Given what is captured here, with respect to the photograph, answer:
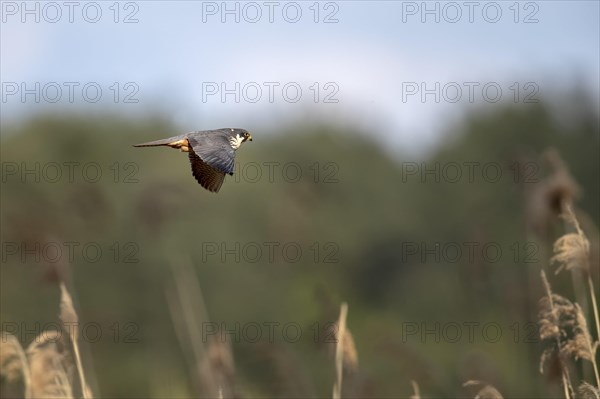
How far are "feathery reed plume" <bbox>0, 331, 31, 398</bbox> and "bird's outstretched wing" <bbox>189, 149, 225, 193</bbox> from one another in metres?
1.48

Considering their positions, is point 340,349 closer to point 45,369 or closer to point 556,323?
point 556,323

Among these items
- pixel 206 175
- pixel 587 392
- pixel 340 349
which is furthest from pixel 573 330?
pixel 206 175

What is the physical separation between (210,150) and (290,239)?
947 centimetres

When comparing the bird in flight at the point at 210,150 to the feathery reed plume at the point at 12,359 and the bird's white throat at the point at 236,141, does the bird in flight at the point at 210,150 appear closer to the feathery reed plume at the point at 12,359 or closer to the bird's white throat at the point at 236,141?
the bird's white throat at the point at 236,141

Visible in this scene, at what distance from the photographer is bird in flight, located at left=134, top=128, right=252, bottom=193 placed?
256 inches

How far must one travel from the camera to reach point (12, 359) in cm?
697

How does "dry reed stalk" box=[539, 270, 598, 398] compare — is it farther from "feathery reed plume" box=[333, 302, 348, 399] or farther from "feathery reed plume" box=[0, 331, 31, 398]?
"feathery reed plume" box=[0, 331, 31, 398]

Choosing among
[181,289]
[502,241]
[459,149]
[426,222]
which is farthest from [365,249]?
[181,289]

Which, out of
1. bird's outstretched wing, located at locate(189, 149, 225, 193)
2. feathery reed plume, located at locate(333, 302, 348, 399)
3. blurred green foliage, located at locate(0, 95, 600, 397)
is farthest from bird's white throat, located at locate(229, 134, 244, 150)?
blurred green foliage, located at locate(0, 95, 600, 397)

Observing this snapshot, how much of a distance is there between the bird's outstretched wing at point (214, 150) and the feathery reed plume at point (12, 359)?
1573mm

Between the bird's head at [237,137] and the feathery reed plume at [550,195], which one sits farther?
the feathery reed plume at [550,195]

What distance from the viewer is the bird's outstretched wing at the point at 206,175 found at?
22.9 ft

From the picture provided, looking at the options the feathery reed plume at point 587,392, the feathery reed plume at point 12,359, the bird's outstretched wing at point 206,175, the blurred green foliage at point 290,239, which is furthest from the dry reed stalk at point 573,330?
the blurred green foliage at point 290,239

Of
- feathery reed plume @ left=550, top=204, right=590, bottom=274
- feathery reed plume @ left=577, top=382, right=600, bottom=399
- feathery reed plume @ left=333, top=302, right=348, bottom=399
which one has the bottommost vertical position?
feathery reed plume @ left=577, top=382, right=600, bottom=399
